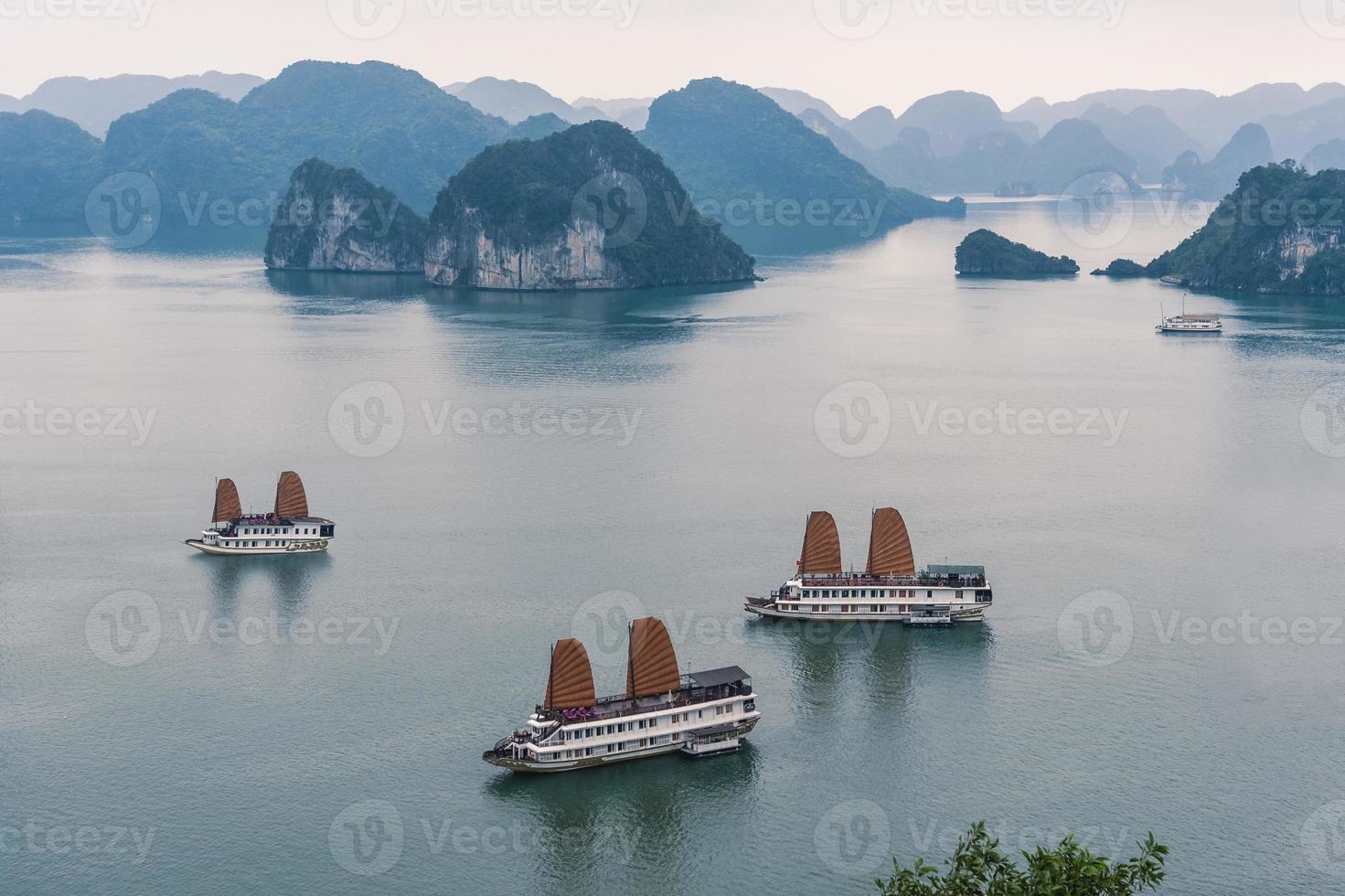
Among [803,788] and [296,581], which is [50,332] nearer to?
[296,581]

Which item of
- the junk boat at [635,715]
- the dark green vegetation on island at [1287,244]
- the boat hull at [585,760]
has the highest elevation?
the dark green vegetation on island at [1287,244]

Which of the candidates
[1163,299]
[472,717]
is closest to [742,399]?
[472,717]

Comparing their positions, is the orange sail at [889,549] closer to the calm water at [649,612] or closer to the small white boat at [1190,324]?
the calm water at [649,612]

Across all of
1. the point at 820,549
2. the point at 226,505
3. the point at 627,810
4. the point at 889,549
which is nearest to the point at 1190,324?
the point at 889,549

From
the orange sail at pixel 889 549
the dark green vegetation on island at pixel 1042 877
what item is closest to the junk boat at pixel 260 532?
the orange sail at pixel 889 549

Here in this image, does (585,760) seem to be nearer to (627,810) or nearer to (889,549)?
(627,810)

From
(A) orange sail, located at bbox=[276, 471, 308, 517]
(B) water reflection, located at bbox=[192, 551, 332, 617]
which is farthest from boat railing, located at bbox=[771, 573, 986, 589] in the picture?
(A) orange sail, located at bbox=[276, 471, 308, 517]

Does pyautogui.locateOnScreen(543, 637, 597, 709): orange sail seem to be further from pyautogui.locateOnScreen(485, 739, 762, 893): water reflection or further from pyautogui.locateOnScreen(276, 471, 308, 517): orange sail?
pyautogui.locateOnScreen(276, 471, 308, 517): orange sail

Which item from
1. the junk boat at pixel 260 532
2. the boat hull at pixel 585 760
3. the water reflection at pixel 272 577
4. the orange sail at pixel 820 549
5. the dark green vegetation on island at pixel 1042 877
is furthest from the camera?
the junk boat at pixel 260 532
